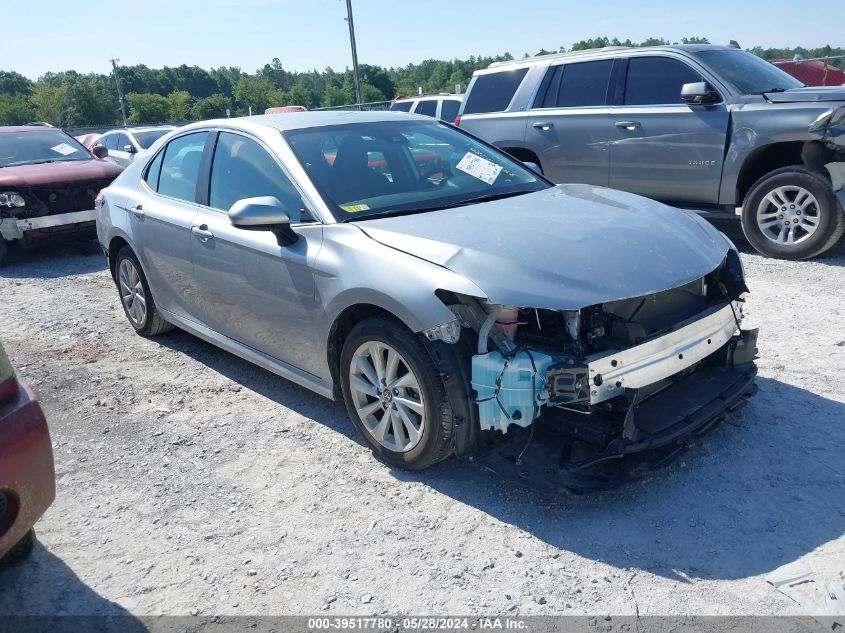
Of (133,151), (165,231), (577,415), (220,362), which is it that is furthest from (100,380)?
(133,151)

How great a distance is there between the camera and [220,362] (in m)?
5.36

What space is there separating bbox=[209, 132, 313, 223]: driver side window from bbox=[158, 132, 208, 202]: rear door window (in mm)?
245

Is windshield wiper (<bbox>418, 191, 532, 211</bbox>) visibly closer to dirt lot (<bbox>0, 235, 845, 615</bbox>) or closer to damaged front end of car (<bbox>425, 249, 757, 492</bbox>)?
damaged front end of car (<bbox>425, 249, 757, 492</bbox>)

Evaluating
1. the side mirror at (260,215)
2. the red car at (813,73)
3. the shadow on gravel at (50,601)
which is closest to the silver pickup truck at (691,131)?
the side mirror at (260,215)

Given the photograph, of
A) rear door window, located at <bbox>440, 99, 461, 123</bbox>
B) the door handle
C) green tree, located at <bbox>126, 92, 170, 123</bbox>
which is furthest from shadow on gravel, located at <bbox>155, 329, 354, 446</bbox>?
green tree, located at <bbox>126, 92, 170, 123</bbox>

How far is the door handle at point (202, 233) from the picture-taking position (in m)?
4.43

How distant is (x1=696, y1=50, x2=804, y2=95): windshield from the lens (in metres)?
7.29

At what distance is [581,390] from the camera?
9.89 ft

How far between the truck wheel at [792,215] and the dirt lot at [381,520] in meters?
2.32

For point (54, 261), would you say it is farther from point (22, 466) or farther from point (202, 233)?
point (22, 466)

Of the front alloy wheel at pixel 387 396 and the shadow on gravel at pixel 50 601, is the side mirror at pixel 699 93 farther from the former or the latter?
the shadow on gravel at pixel 50 601

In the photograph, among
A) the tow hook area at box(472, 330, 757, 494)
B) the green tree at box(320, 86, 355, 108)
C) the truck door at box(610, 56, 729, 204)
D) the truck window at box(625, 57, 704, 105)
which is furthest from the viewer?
the green tree at box(320, 86, 355, 108)

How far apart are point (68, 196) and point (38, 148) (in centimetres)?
152

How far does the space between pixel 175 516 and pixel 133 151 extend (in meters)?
12.0
